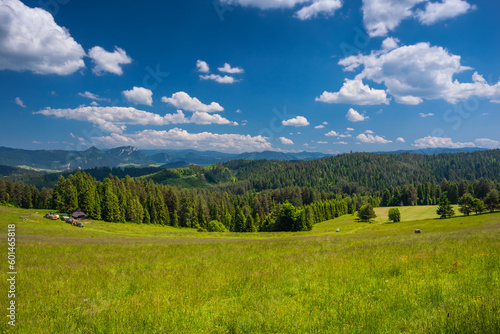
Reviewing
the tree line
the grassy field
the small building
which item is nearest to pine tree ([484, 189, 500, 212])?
the tree line

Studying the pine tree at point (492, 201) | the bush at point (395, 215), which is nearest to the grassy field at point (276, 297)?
the pine tree at point (492, 201)

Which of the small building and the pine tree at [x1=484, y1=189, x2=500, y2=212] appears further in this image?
the small building

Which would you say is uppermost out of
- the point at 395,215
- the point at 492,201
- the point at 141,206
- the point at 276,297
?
the point at 276,297

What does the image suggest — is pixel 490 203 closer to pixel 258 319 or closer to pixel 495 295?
pixel 495 295

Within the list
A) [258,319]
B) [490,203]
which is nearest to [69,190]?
[258,319]

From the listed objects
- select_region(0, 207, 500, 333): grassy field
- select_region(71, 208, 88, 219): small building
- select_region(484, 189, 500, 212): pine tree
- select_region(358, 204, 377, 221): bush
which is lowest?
select_region(358, 204, 377, 221): bush

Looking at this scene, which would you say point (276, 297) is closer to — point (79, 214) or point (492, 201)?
point (79, 214)

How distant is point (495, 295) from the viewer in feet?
20.1

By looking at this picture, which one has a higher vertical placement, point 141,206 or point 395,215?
point 141,206

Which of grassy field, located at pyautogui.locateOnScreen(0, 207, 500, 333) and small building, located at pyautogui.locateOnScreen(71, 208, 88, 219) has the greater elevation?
grassy field, located at pyautogui.locateOnScreen(0, 207, 500, 333)

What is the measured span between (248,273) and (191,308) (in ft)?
12.4

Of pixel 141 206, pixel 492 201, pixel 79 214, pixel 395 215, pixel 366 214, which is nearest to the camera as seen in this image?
Answer: pixel 492 201

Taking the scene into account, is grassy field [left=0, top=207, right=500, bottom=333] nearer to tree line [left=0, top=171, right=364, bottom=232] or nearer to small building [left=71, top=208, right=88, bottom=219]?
small building [left=71, top=208, right=88, bottom=219]

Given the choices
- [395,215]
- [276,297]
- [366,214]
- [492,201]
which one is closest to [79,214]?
[276,297]
